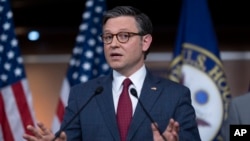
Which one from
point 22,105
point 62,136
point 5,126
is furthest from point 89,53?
point 62,136

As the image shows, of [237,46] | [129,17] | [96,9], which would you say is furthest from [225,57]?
[129,17]

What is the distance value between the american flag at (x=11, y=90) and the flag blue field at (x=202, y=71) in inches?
37.6

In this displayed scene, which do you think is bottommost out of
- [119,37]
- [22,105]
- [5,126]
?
[5,126]

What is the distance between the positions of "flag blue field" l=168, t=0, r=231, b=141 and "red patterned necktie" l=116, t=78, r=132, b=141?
56.4 inches

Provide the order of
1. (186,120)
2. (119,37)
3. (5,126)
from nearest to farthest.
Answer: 1. (186,120)
2. (119,37)
3. (5,126)

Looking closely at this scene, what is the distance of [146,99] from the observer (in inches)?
105

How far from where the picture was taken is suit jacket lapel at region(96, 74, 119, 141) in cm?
258

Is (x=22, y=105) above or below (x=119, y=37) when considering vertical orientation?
below

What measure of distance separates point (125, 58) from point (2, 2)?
1.80 meters

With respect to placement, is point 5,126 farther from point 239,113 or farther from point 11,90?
point 239,113

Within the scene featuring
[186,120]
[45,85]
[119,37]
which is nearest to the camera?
[186,120]

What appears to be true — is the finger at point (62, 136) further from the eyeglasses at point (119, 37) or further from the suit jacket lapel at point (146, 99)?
the eyeglasses at point (119, 37)

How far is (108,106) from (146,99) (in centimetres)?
16

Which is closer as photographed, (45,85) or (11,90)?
(11,90)
